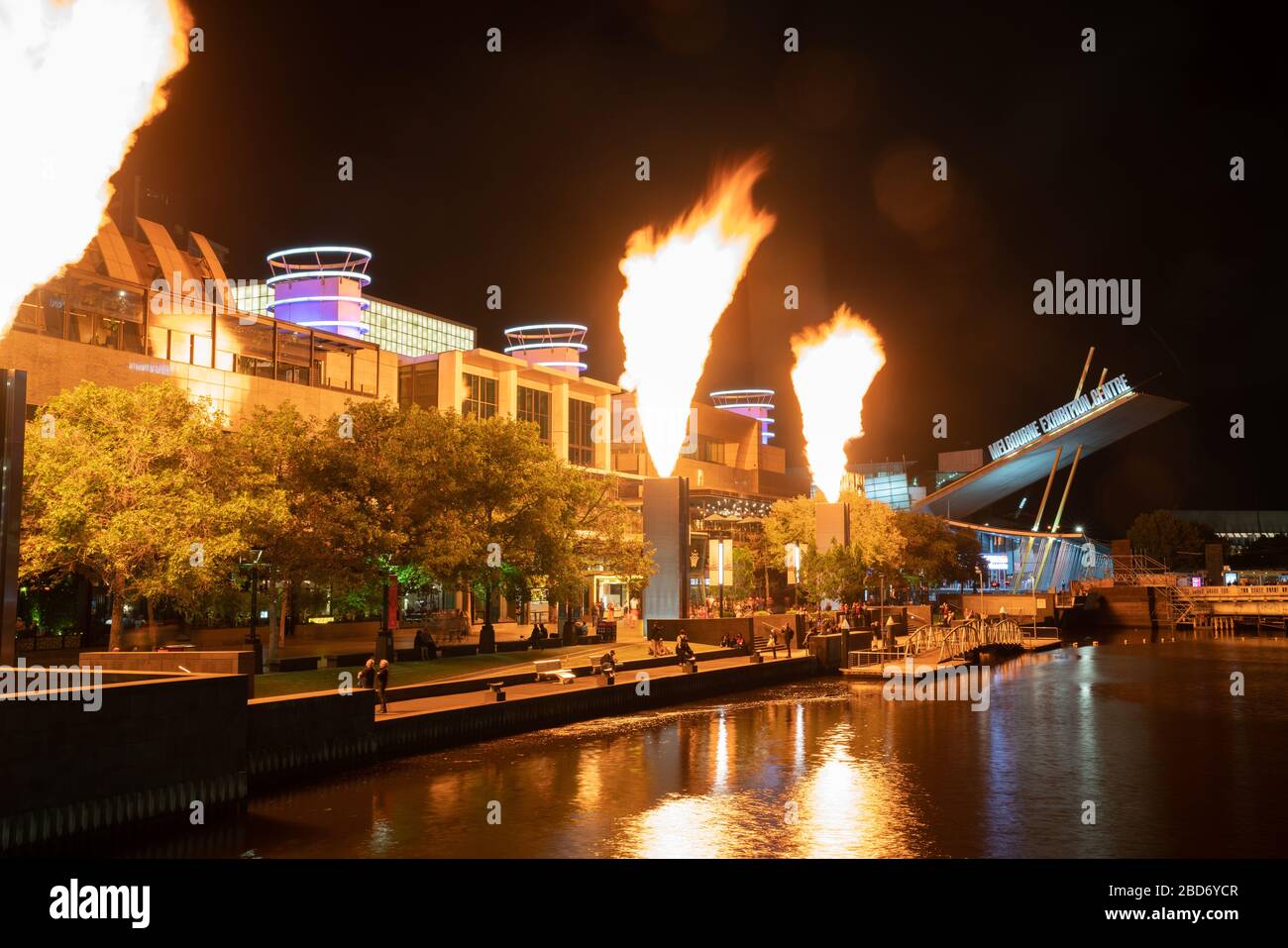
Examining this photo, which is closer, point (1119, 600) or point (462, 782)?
point (462, 782)

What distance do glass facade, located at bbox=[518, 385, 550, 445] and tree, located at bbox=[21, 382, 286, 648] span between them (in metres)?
44.0

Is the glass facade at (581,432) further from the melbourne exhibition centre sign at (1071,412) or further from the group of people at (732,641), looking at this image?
the melbourne exhibition centre sign at (1071,412)

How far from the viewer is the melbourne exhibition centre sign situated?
4003 inches

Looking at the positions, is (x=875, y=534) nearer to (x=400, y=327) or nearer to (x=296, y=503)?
(x=296, y=503)

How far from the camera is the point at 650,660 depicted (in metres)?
35.0

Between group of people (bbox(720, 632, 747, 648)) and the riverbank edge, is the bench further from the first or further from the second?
group of people (bbox(720, 632, 747, 648))

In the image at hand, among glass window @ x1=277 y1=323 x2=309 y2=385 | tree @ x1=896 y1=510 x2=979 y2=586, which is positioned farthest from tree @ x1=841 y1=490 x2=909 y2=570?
glass window @ x1=277 y1=323 x2=309 y2=385

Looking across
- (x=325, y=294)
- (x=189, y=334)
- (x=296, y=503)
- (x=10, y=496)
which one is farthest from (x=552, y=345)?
(x=10, y=496)

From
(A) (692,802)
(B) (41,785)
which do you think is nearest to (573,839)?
(A) (692,802)

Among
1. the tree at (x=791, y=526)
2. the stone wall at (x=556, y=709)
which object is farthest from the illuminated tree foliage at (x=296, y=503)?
the tree at (x=791, y=526)

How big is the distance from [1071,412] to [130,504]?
94.5 meters
